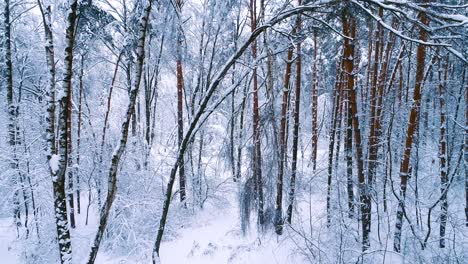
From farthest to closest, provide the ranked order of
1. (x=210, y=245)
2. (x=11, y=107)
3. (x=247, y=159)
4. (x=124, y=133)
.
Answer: (x=11, y=107) → (x=210, y=245) → (x=247, y=159) → (x=124, y=133)

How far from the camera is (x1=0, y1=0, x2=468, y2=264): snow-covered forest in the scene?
502 cm

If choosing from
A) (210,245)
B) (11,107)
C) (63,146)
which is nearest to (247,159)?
(210,245)

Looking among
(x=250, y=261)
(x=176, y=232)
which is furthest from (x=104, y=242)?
(x=250, y=261)

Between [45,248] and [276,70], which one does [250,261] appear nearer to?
[276,70]

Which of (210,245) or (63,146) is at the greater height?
(63,146)

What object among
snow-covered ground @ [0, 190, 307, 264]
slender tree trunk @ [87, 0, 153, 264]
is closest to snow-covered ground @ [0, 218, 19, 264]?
snow-covered ground @ [0, 190, 307, 264]

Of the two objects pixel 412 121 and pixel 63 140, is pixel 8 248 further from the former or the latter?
pixel 412 121

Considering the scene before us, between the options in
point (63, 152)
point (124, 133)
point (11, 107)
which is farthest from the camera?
point (11, 107)

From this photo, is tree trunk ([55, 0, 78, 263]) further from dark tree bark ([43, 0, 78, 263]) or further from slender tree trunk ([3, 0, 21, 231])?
slender tree trunk ([3, 0, 21, 231])

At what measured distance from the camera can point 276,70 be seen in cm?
361

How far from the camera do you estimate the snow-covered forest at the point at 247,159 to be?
5020 mm

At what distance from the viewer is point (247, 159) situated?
22.7 feet

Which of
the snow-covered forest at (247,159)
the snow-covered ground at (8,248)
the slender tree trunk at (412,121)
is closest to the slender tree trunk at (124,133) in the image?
the snow-covered forest at (247,159)

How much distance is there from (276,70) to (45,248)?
10.00 metres
